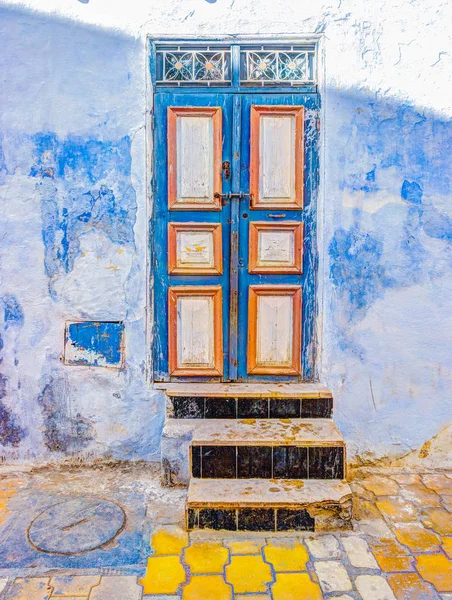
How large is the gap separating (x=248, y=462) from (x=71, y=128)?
2606 mm

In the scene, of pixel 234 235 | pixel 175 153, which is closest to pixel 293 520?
pixel 234 235

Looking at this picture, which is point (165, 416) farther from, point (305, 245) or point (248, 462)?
point (305, 245)

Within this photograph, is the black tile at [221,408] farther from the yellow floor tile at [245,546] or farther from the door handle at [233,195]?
the door handle at [233,195]

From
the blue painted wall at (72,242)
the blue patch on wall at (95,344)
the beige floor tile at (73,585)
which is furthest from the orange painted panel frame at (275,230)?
the beige floor tile at (73,585)

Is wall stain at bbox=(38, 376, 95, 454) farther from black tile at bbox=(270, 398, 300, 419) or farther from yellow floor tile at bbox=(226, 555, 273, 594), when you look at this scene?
yellow floor tile at bbox=(226, 555, 273, 594)

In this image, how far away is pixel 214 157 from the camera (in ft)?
12.9

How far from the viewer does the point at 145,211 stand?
3.93 meters

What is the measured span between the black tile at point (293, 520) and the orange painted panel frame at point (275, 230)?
1667mm

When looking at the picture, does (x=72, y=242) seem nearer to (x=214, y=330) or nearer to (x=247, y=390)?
(x=214, y=330)

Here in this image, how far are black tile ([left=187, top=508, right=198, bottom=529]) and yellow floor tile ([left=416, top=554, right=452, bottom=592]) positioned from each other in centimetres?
123

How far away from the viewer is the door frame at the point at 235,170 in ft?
12.7

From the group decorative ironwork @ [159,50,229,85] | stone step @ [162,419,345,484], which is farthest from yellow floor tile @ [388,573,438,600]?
decorative ironwork @ [159,50,229,85]

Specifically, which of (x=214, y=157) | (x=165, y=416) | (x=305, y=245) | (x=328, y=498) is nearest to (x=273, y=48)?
(x=214, y=157)

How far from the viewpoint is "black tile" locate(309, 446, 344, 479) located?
342cm
